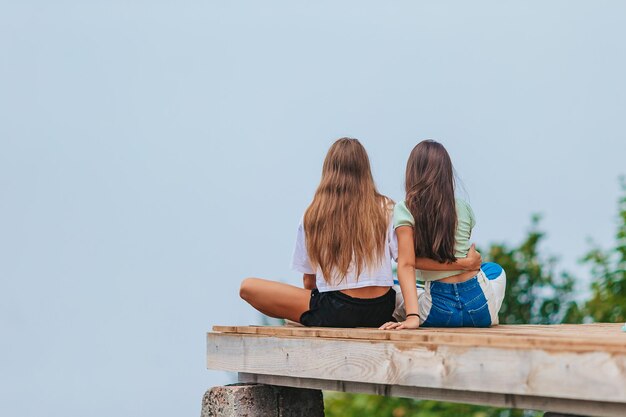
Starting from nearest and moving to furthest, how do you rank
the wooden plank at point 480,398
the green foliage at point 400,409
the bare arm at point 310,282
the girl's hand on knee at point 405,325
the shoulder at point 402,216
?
1. the wooden plank at point 480,398
2. the girl's hand on knee at point 405,325
3. the shoulder at point 402,216
4. the bare arm at point 310,282
5. the green foliage at point 400,409

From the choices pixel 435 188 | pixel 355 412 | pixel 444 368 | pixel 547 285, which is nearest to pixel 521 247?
pixel 547 285

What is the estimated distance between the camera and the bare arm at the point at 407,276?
535cm

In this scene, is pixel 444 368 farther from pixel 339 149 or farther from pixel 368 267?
pixel 339 149

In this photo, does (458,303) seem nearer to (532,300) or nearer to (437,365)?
(437,365)

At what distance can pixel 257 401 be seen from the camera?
5832 mm

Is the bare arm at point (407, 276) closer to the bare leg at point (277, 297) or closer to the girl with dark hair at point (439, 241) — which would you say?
the girl with dark hair at point (439, 241)

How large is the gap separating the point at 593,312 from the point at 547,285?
59 centimetres

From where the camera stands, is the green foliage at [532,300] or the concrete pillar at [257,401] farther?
the green foliage at [532,300]

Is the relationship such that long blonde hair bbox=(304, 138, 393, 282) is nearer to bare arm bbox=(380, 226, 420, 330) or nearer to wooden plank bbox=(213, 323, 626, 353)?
bare arm bbox=(380, 226, 420, 330)

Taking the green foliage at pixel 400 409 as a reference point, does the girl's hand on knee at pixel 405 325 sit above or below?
above

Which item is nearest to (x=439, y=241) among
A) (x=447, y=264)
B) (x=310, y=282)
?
(x=447, y=264)

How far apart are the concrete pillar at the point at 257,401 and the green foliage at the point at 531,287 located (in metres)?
4.26

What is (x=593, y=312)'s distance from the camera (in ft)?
31.9

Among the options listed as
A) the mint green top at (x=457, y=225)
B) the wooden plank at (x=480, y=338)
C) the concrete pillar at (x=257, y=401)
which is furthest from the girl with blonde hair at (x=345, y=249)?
the concrete pillar at (x=257, y=401)
